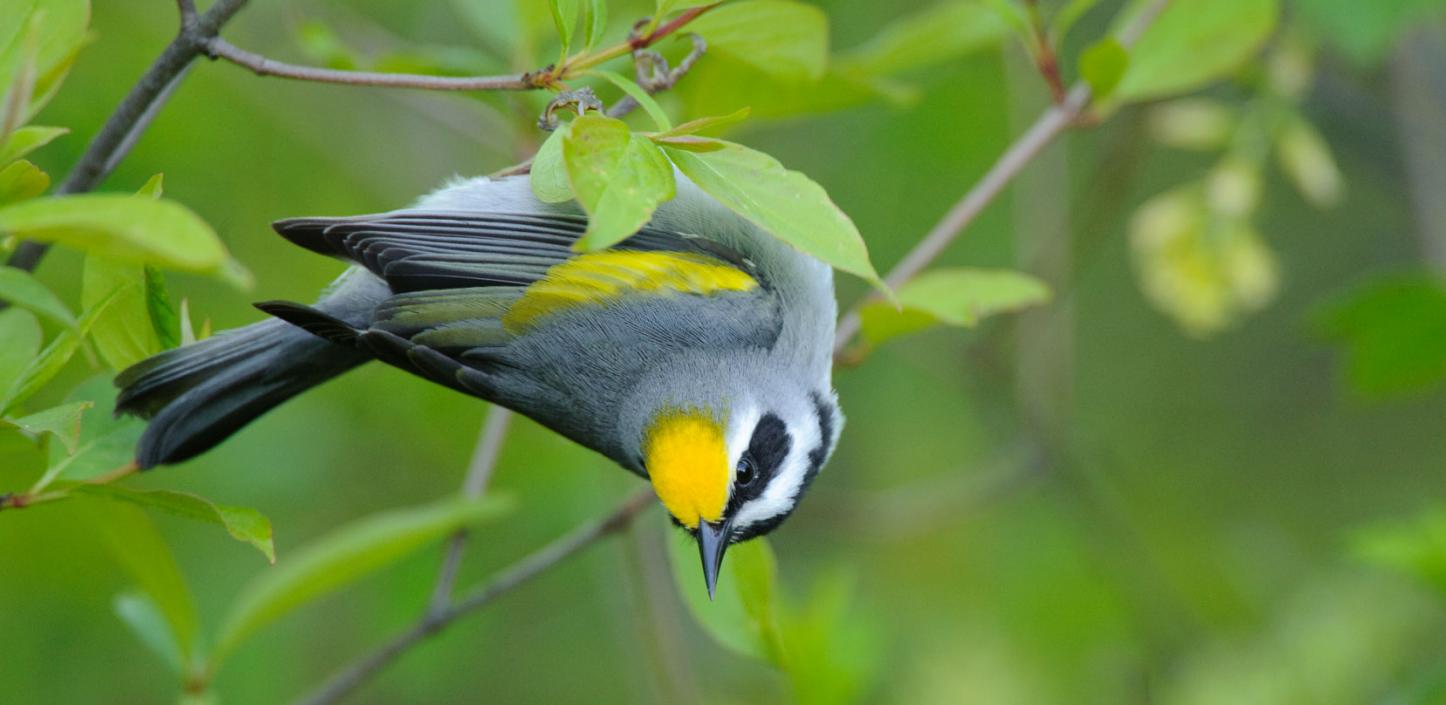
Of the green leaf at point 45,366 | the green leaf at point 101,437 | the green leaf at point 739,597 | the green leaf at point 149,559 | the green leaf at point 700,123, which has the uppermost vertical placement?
the green leaf at point 45,366

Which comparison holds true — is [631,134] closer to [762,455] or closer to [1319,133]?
[762,455]

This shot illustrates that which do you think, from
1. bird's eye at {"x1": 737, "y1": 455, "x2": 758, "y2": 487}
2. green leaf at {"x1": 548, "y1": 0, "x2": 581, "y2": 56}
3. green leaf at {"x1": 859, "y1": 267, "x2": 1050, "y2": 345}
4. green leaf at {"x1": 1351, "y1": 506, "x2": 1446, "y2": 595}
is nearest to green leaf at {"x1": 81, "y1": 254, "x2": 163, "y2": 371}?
green leaf at {"x1": 548, "y1": 0, "x2": 581, "y2": 56}

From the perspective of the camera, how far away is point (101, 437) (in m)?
2.04

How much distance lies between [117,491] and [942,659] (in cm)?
301

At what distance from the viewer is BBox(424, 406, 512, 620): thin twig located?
2670mm

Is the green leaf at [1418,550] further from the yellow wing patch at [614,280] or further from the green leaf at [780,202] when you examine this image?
the green leaf at [780,202]

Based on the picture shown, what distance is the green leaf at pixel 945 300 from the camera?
245 cm

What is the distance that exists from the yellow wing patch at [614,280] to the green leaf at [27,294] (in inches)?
40.7

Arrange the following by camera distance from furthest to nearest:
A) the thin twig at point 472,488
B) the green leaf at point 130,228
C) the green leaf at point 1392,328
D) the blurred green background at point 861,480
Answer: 1. the blurred green background at point 861,480
2. the green leaf at point 1392,328
3. the thin twig at point 472,488
4. the green leaf at point 130,228

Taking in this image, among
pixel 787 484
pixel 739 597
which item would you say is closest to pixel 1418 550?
pixel 787 484

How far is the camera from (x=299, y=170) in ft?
16.1

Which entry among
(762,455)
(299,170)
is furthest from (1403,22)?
(299,170)

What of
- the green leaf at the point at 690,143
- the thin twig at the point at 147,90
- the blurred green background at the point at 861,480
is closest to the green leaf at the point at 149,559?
the blurred green background at the point at 861,480

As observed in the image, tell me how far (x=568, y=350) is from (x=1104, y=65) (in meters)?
1.11
